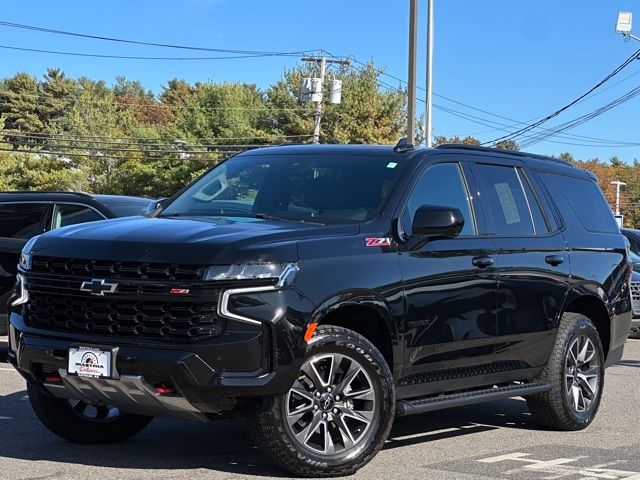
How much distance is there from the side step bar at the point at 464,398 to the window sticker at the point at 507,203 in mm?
1179

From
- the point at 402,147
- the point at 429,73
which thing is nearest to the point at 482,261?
the point at 402,147

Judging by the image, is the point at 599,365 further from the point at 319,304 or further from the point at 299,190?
the point at 319,304

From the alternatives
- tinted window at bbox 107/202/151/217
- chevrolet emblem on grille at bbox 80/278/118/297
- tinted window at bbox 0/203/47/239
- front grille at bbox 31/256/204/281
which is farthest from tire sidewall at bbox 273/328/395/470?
tinted window at bbox 107/202/151/217

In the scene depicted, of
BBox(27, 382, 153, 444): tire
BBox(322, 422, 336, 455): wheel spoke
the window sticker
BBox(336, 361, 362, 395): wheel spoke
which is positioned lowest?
BBox(27, 382, 153, 444): tire

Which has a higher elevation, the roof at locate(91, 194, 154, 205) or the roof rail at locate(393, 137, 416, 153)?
the roof rail at locate(393, 137, 416, 153)

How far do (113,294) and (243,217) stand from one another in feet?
4.06

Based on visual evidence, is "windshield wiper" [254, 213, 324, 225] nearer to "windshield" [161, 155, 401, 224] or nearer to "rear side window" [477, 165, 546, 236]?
"windshield" [161, 155, 401, 224]

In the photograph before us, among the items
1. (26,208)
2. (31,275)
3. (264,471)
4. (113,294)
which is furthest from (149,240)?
(26,208)

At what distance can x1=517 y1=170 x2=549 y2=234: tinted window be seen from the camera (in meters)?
8.16

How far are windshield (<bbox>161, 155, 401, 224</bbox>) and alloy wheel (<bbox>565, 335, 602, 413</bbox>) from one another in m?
2.20

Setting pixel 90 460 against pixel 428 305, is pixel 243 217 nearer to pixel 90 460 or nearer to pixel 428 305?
pixel 428 305

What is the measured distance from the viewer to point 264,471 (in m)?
6.32

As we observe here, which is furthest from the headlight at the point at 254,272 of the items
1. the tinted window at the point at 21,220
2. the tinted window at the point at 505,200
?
the tinted window at the point at 21,220

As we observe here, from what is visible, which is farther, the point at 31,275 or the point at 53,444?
the point at 53,444
